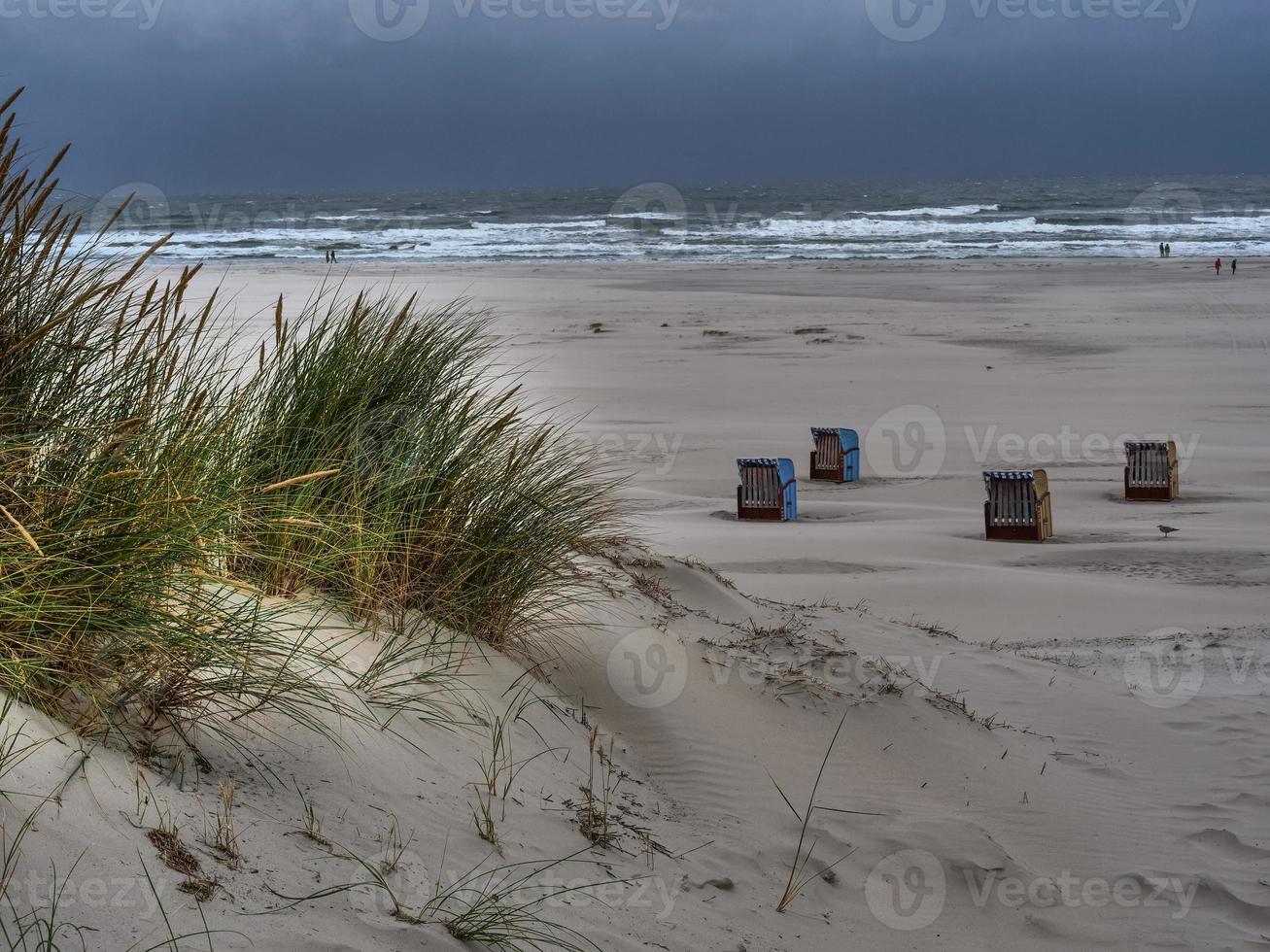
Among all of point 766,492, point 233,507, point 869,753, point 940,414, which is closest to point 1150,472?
point 766,492

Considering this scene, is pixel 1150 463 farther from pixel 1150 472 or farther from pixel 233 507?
pixel 233 507

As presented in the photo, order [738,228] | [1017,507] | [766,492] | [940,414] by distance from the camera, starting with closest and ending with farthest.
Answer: [1017,507] → [766,492] → [940,414] → [738,228]

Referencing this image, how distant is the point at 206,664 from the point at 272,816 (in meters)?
0.40

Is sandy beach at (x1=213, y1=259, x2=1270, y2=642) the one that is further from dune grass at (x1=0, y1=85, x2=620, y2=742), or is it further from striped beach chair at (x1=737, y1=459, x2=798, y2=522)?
dune grass at (x1=0, y1=85, x2=620, y2=742)

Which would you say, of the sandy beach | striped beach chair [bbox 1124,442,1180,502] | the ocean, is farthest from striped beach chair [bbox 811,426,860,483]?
the ocean

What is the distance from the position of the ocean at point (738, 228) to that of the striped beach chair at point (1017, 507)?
27740mm

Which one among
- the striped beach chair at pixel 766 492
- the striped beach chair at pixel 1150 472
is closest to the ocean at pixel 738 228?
the striped beach chair at pixel 766 492

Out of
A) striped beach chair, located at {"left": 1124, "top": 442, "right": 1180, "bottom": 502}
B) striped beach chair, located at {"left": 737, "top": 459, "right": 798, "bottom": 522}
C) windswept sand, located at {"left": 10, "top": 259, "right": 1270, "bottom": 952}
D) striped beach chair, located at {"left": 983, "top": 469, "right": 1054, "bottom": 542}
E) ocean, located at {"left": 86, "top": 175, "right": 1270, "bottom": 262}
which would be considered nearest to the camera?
windswept sand, located at {"left": 10, "top": 259, "right": 1270, "bottom": 952}

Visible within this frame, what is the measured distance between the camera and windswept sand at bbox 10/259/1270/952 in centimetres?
269

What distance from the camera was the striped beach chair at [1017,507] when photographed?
361 inches

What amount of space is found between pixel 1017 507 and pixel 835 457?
3064 millimetres

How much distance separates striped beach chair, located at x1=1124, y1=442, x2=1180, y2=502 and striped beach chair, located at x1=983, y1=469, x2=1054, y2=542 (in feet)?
6.41

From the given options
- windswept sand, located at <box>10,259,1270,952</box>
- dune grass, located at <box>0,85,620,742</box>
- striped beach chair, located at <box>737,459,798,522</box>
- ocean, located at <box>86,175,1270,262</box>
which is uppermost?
ocean, located at <box>86,175,1270,262</box>

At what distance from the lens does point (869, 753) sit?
4.28 metres
